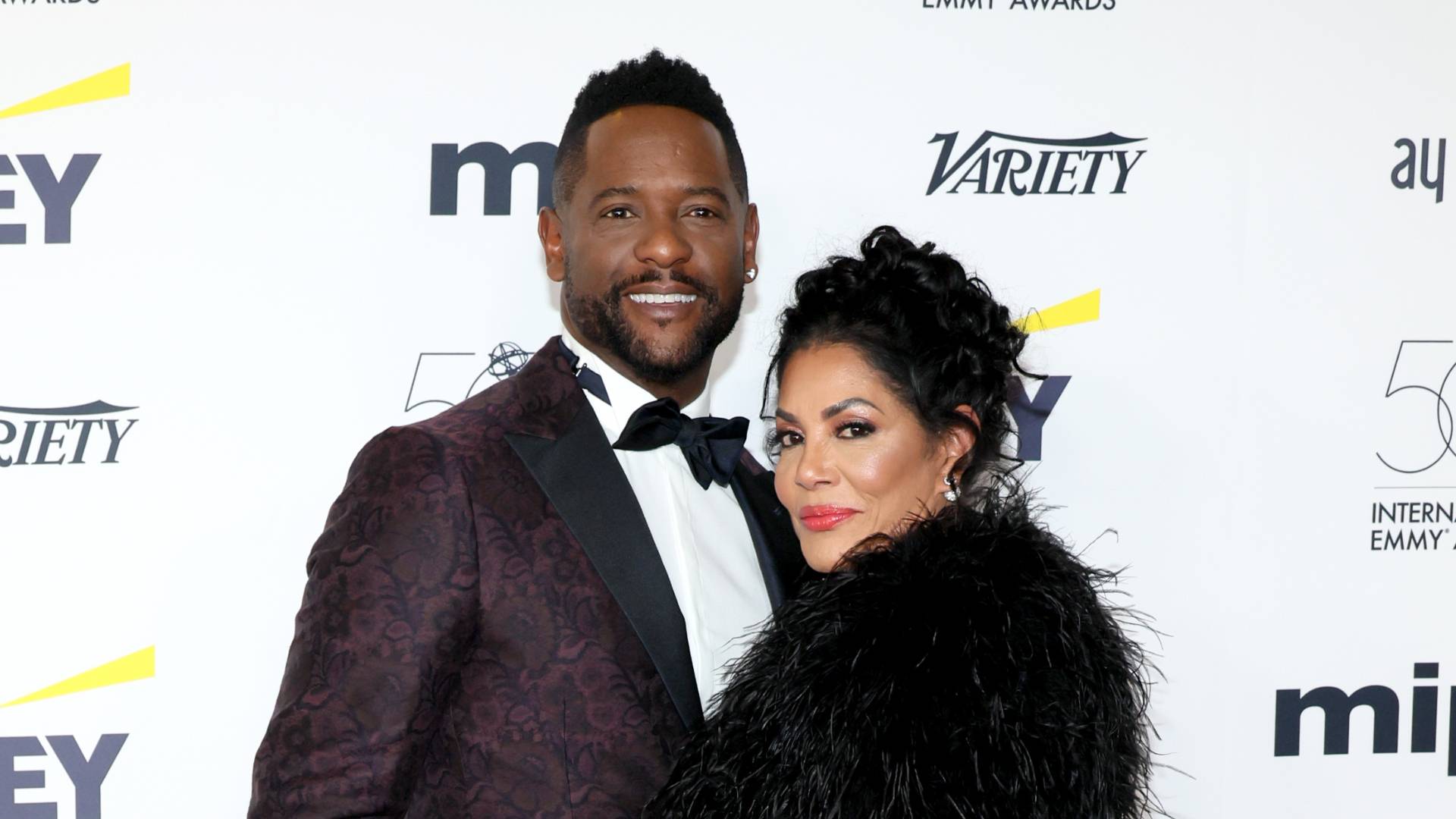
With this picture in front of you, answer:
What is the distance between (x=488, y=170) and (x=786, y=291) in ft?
2.12

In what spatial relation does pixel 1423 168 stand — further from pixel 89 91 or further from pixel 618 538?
pixel 89 91

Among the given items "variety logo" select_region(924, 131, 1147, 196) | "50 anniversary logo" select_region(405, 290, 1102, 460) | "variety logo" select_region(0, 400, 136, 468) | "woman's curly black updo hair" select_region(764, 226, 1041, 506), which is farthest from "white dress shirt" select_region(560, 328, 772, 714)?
"variety logo" select_region(0, 400, 136, 468)

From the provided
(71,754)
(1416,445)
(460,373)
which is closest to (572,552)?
(460,373)

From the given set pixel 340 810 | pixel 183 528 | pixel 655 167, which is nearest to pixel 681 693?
pixel 340 810

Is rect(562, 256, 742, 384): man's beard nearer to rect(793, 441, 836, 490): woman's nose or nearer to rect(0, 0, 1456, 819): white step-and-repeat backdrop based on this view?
rect(793, 441, 836, 490): woman's nose

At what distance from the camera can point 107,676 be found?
8.17ft

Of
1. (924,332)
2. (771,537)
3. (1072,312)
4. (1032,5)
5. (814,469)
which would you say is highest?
(1032,5)

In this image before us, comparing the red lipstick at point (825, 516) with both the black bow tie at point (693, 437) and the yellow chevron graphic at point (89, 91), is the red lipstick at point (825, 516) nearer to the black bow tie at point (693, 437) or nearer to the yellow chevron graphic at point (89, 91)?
the black bow tie at point (693, 437)

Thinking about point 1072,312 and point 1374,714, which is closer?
point 1072,312

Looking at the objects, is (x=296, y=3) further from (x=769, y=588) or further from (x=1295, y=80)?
(x=1295, y=80)

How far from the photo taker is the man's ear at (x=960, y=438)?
1895 millimetres

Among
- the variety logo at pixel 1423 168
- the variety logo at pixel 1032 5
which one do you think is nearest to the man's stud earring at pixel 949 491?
the variety logo at pixel 1032 5

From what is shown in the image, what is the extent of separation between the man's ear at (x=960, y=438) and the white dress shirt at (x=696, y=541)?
1.13 feet

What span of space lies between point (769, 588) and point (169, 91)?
1524 millimetres
